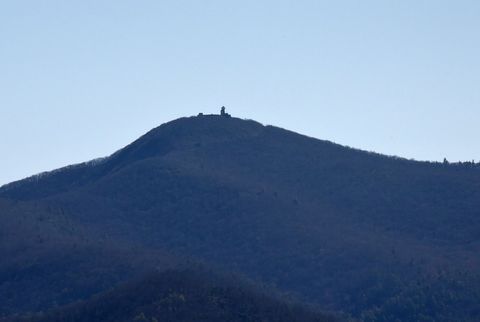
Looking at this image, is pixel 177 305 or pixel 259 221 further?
pixel 259 221

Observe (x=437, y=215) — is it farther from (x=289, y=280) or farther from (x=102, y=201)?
(x=102, y=201)

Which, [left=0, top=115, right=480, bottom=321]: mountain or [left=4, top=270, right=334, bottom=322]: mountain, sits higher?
[left=0, top=115, right=480, bottom=321]: mountain

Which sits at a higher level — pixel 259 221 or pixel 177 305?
pixel 259 221

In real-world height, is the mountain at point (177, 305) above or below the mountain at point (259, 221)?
below

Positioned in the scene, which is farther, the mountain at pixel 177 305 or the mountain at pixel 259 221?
the mountain at pixel 259 221

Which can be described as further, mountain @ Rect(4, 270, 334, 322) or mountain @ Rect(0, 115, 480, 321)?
mountain @ Rect(0, 115, 480, 321)
